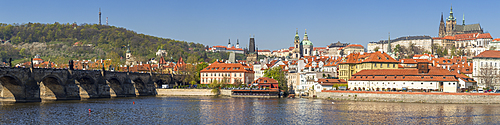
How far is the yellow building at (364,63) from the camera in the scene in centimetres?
11406

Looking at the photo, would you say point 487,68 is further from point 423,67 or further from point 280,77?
point 280,77

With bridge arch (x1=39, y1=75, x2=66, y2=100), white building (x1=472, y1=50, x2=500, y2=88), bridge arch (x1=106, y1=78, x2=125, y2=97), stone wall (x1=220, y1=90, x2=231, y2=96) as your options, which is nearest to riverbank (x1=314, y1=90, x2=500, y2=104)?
white building (x1=472, y1=50, x2=500, y2=88)

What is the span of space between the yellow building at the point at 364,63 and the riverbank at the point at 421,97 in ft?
67.5

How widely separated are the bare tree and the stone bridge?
71.9m

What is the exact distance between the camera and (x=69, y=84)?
319ft

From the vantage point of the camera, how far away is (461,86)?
311 ft

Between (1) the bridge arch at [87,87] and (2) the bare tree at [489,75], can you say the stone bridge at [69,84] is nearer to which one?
(1) the bridge arch at [87,87]

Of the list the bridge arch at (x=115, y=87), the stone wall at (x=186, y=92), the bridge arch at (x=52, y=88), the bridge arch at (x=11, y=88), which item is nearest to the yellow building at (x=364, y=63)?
the stone wall at (x=186, y=92)

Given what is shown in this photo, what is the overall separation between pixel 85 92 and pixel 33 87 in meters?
18.6

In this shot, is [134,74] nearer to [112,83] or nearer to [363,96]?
[112,83]

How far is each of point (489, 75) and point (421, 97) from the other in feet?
89.6

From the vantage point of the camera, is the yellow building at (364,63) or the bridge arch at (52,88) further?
the yellow building at (364,63)

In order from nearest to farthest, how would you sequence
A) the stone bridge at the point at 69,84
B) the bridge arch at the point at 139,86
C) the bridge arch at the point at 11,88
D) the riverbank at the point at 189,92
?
the bridge arch at the point at 11,88 < the stone bridge at the point at 69,84 < the riverbank at the point at 189,92 < the bridge arch at the point at 139,86

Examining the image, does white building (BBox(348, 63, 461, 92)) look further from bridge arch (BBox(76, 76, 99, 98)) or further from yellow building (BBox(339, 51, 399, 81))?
bridge arch (BBox(76, 76, 99, 98))
